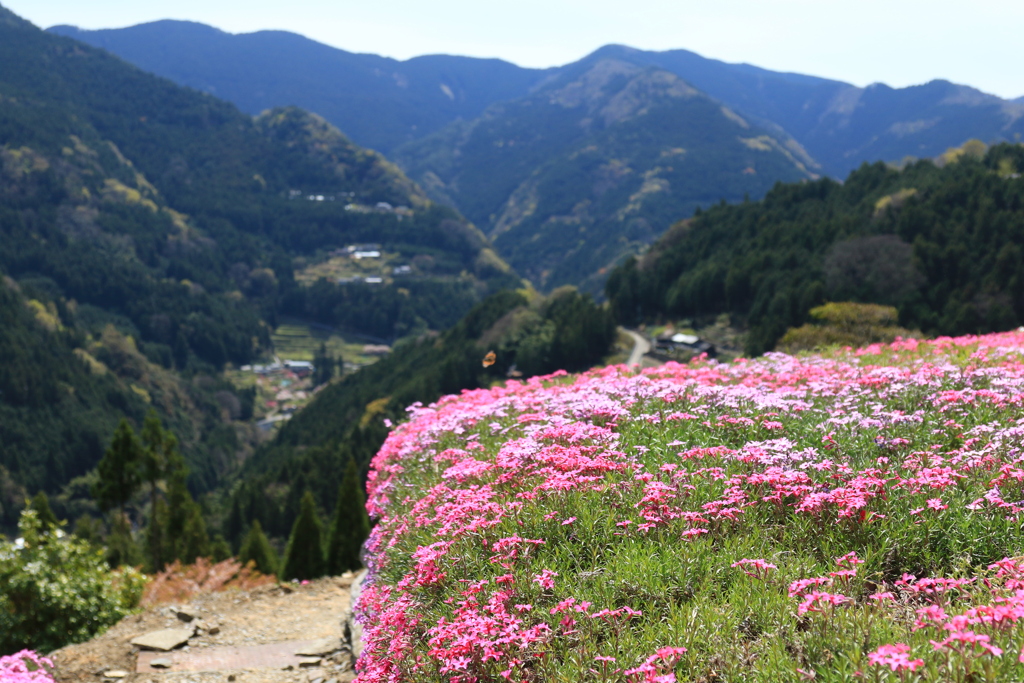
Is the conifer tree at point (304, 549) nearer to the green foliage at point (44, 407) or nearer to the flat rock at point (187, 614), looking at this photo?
the flat rock at point (187, 614)

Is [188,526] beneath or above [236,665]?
beneath

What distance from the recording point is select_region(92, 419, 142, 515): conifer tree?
35812 mm

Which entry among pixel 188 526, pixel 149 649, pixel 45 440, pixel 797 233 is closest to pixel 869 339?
pixel 797 233

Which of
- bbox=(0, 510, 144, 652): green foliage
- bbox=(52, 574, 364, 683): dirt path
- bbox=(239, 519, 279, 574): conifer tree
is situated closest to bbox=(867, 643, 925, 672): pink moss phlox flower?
bbox=(52, 574, 364, 683): dirt path

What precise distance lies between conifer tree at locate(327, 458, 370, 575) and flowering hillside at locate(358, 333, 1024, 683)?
775 inches

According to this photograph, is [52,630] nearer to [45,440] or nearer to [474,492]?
[474,492]

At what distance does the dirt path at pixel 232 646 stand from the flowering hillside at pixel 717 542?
2.64 meters

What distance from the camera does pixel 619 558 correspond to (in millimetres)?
6062

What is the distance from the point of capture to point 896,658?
12.5 feet

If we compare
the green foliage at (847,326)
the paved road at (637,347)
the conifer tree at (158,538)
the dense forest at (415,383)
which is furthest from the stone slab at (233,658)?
the paved road at (637,347)

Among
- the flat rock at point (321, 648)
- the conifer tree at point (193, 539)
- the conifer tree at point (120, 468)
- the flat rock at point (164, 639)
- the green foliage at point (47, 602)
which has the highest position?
the flat rock at point (321, 648)

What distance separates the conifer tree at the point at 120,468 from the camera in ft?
117

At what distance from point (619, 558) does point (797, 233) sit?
78269mm

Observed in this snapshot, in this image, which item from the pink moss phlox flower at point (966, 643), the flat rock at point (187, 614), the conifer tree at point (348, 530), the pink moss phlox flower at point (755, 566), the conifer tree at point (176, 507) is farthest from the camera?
the conifer tree at point (176, 507)
